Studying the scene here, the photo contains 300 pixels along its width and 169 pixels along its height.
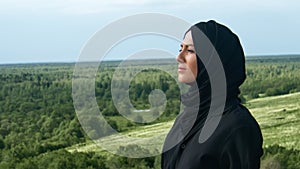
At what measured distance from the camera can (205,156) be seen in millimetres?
976

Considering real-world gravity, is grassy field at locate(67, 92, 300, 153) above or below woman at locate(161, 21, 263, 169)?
below

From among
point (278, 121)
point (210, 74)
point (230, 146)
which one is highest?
point (210, 74)

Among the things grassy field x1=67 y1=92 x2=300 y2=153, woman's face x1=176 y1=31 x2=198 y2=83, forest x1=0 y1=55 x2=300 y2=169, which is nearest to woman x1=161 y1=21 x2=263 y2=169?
woman's face x1=176 y1=31 x2=198 y2=83

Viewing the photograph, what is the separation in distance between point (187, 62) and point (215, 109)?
0.11 m

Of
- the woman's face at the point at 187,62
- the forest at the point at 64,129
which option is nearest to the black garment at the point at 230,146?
the woman's face at the point at 187,62

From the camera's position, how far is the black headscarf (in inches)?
39.4

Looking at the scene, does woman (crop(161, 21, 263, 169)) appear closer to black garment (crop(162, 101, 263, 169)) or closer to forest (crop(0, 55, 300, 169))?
black garment (crop(162, 101, 263, 169))

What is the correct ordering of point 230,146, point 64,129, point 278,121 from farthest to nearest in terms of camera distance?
point 64,129, point 278,121, point 230,146

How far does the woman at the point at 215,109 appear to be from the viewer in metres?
0.98

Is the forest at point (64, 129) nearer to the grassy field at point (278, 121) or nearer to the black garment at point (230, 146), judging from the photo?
the grassy field at point (278, 121)

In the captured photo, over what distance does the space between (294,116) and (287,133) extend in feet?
9.07

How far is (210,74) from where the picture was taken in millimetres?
1008

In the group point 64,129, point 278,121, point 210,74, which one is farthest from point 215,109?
point 64,129

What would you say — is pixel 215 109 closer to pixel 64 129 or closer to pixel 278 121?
pixel 278 121
